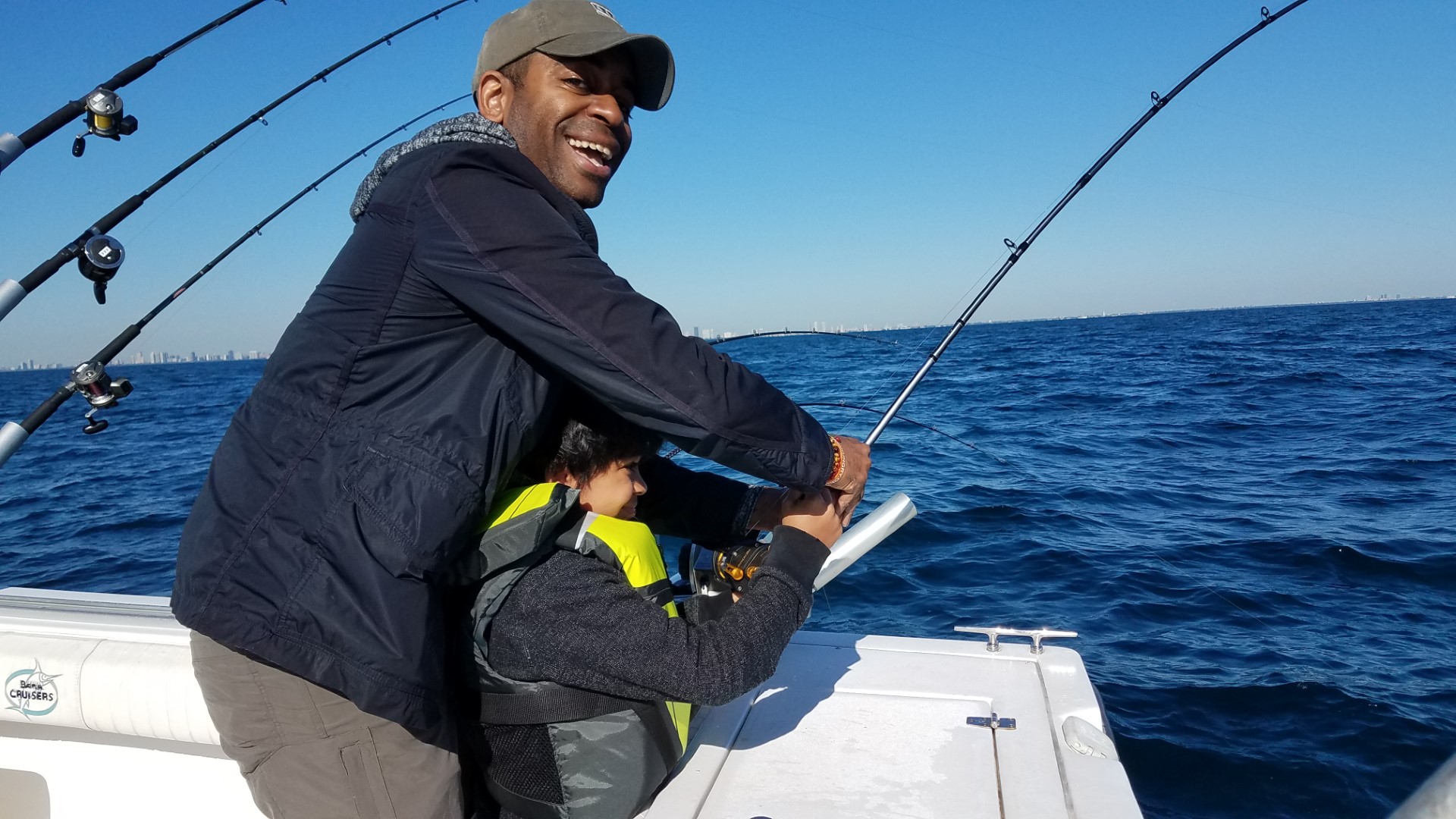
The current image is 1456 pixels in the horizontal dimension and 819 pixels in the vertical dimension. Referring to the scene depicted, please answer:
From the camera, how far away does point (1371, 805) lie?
3.44m

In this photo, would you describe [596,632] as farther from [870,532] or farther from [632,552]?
[870,532]

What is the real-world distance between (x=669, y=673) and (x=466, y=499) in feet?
1.49

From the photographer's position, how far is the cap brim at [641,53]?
146 cm

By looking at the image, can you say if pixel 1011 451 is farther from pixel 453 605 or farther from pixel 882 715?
pixel 453 605

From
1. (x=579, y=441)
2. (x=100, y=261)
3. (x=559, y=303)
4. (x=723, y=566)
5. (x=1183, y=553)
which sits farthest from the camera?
(x=1183, y=553)

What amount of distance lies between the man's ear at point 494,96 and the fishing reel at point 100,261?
2.23m

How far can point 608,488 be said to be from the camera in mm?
1729

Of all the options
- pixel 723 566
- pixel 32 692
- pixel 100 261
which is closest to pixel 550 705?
pixel 723 566

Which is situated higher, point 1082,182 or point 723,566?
point 1082,182

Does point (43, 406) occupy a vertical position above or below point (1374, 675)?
above

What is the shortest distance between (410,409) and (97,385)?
9.69 ft

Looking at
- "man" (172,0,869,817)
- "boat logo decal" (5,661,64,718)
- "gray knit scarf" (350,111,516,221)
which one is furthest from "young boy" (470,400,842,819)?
"boat logo decal" (5,661,64,718)

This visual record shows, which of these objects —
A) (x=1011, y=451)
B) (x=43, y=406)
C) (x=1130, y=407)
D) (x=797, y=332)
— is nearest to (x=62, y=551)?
(x=43, y=406)

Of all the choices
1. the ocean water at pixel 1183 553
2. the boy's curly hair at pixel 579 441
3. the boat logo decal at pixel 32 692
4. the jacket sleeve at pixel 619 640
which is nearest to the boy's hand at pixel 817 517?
the jacket sleeve at pixel 619 640
